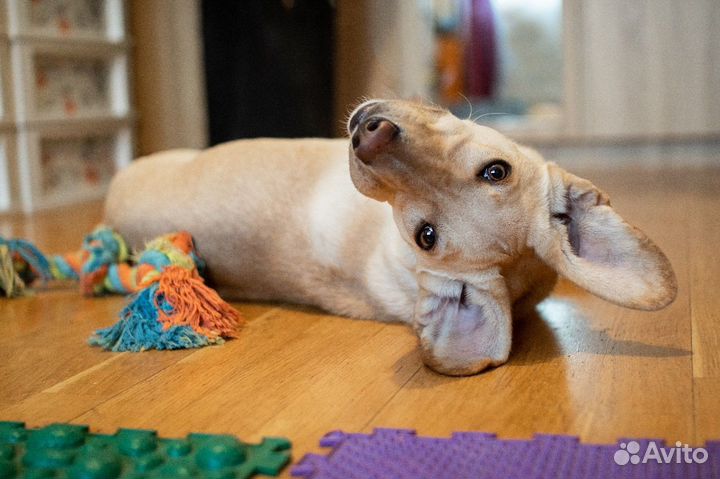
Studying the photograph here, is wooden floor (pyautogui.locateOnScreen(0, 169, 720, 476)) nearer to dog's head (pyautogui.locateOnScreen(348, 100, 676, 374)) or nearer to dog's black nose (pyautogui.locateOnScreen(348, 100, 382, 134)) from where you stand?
dog's head (pyautogui.locateOnScreen(348, 100, 676, 374))

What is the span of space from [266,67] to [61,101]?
1.16 metres

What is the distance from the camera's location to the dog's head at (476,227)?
1.68m

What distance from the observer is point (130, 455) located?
1385 millimetres

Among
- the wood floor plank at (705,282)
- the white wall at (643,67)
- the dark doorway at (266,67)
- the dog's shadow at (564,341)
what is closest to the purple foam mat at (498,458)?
the wood floor plank at (705,282)

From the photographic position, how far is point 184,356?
1.95m

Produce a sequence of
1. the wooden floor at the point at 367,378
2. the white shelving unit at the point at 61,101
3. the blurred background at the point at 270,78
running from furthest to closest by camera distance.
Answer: the blurred background at the point at 270,78 < the white shelving unit at the point at 61,101 < the wooden floor at the point at 367,378

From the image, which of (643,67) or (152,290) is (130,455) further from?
(643,67)

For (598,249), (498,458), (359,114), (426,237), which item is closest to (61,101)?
(359,114)

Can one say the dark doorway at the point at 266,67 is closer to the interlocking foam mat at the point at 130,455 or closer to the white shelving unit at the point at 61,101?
the white shelving unit at the point at 61,101

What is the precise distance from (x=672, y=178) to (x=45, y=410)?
4033 mm

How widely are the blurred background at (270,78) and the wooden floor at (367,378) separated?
2.37 metres

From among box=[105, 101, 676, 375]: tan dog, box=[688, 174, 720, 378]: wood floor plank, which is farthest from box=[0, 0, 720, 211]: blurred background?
box=[105, 101, 676, 375]: tan dog

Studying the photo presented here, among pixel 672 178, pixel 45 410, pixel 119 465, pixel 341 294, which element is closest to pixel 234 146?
pixel 341 294

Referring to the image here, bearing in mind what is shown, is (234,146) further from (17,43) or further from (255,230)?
(17,43)
